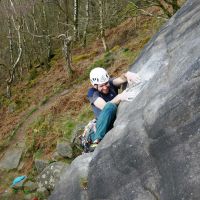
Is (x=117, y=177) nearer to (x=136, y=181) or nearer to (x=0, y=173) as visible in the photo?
(x=136, y=181)

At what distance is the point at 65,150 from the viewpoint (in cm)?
1370

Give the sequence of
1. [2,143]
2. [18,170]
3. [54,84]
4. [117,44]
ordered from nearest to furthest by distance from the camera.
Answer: [18,170] < [2,143] < [54,84] < [117,44]

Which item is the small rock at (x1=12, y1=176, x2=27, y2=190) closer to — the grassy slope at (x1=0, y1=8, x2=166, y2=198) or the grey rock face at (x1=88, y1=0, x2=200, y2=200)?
the grassy slope at (x1=0, y1=8, x2=166, y2=198)

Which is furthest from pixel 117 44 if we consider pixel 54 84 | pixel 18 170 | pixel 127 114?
pixel 127 114

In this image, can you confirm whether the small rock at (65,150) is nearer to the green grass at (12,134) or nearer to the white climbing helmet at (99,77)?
the white climbing helmet at (99,77)

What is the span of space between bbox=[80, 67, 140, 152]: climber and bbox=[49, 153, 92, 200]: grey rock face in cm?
52

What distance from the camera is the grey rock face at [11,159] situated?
16906 mm

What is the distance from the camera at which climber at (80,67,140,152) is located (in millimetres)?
7996

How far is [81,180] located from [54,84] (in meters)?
17.6

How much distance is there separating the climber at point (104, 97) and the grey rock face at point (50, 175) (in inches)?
184

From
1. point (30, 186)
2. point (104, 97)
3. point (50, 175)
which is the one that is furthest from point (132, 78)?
point (30, 186)

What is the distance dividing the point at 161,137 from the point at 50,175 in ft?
25.8

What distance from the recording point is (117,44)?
89.4 ft

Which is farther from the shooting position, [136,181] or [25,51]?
[25,51]
